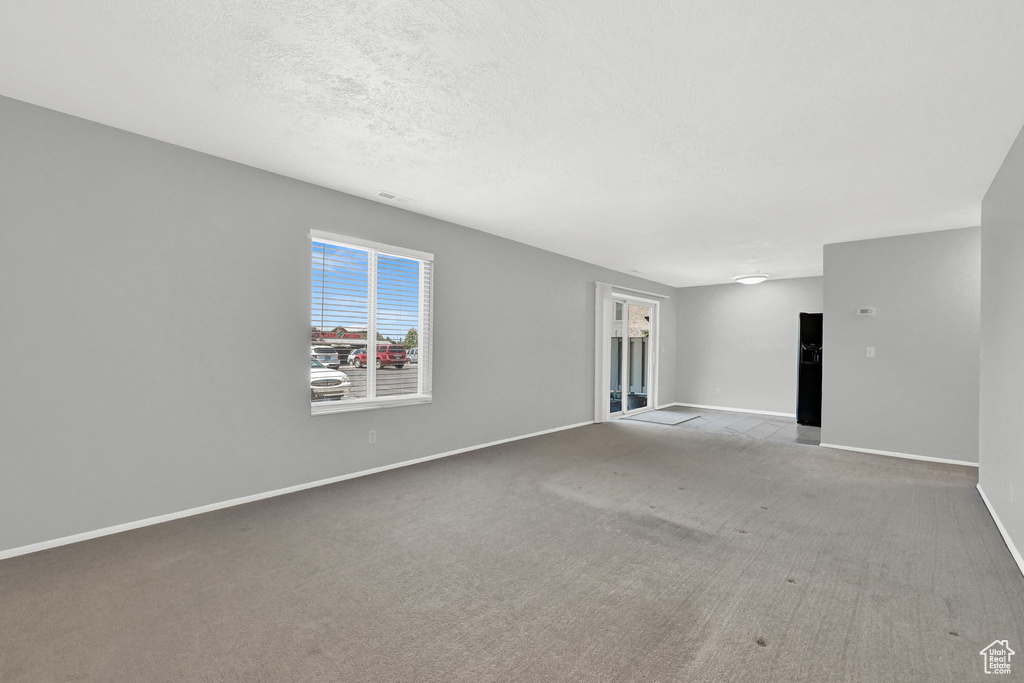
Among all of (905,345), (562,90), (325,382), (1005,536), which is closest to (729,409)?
(905,345)

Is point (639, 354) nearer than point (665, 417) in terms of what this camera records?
No

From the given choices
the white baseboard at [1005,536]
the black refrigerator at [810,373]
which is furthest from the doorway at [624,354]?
the white baseboard at [1005,536]

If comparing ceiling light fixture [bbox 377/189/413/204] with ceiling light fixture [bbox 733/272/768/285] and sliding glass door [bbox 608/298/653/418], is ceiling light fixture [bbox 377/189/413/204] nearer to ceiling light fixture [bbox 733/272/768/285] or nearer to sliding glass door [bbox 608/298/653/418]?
sliding glass door [bbox 608/298/653/418]

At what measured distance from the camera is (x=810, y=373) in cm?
665

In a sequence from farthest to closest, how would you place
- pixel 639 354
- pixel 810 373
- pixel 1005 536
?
pixel 639 354 → pixel 810 373 → pixel 1005 536

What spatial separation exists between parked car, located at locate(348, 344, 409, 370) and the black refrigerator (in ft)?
18.8

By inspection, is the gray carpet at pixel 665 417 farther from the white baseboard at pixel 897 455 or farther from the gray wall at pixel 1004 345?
the gray wall at pixel 1004 345

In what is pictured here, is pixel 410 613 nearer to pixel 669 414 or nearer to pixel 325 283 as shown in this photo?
pixel 325 283

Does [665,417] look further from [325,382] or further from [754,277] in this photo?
[325,382]

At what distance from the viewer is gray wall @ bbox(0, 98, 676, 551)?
2705 mm

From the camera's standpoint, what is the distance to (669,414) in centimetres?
859

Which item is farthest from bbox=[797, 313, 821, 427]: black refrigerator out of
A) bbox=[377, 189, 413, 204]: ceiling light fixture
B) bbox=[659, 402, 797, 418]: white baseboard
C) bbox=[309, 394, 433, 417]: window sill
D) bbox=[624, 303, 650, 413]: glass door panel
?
bbox=[377, 189, 413, 204]: ceiling light fixture

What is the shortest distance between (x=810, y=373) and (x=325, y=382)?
261 inches

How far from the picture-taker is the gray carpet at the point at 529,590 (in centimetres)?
178
